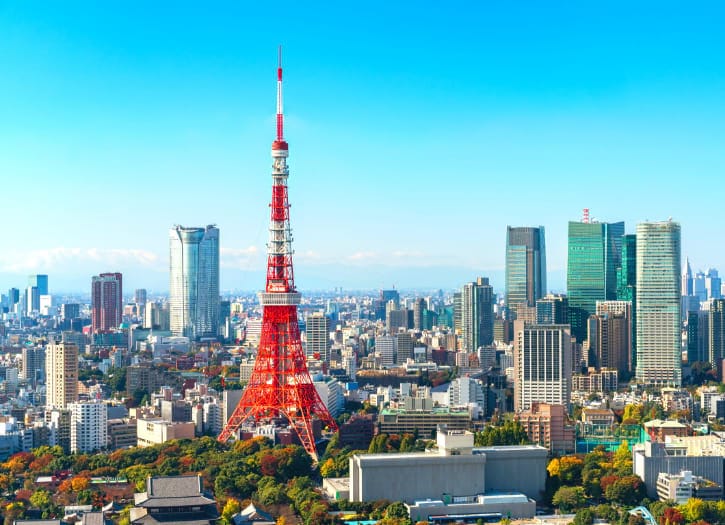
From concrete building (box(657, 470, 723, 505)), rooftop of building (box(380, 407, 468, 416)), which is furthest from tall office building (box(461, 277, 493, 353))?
concrete building (box(657, 470, 723, 505))

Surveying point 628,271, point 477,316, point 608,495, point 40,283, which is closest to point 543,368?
point 608,495

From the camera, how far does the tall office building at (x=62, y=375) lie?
27.2 meters

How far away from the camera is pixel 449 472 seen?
1728 cm

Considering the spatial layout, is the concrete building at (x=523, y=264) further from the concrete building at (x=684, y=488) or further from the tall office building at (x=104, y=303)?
the concrete building at (x=684, y=488)

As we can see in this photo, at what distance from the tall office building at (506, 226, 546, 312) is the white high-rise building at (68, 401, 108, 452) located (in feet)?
106

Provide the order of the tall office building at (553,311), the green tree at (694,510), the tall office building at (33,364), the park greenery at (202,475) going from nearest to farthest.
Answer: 1. the green tree at (694,510)
2. the park greenery at (202,475)
3. the tall office building at (33,364)
4. the tall office building at (553,311)

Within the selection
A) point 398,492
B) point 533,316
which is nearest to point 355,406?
point 398,492

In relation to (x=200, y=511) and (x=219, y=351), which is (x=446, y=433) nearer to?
(x=200, y=511)

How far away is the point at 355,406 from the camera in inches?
1113

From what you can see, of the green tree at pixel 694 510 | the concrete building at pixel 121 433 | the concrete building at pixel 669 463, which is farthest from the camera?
the concrete building at pixel 121 433

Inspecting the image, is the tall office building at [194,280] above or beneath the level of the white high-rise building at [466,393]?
above

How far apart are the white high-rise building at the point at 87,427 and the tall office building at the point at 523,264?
106 ft

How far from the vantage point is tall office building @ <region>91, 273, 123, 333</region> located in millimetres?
55125

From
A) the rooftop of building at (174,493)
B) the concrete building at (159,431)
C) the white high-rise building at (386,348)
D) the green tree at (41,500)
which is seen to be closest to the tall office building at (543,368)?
the concrete building at (159,431)
